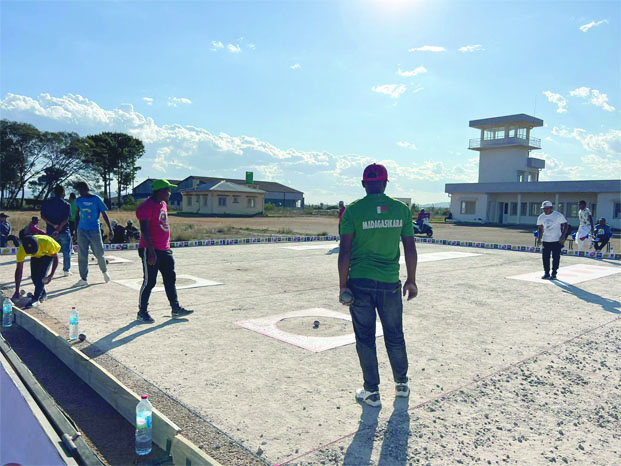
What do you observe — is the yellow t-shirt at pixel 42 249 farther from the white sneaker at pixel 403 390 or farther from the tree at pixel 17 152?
the tree at pixel 17 152

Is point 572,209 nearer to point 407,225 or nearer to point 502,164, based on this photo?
point 502,164

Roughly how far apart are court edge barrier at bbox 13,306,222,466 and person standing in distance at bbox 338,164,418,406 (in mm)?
1500

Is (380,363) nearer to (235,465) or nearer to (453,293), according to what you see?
(235,465)

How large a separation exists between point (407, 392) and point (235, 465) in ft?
5.49

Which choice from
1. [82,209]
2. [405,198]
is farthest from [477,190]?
[82,209]

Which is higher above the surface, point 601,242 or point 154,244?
point 154,244

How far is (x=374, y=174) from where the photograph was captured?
377cm

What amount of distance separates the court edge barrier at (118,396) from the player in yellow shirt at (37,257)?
116cm

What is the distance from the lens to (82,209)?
8.43 metres

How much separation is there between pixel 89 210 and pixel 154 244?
304 cm

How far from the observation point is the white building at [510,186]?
4597cm

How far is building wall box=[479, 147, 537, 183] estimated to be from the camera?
176 ft

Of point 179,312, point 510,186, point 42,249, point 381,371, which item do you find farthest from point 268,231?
point 510,186

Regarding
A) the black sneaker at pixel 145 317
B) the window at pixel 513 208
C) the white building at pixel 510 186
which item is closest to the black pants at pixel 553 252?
the black sneaker at pixel 145 317
